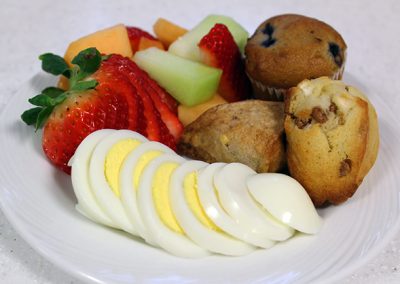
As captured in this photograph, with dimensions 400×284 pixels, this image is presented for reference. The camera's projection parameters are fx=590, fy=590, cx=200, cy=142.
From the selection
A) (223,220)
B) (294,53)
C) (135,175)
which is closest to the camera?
(223,220)

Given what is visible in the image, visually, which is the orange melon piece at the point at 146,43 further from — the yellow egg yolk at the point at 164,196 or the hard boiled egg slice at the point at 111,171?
the yellow egg yolk at the point at 164,196

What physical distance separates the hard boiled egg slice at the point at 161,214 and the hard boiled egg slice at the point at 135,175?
2 cm

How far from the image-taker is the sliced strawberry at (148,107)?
84.0 inches

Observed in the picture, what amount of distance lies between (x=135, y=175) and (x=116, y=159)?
0.09 metres

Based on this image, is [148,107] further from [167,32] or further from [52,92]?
[167,32]

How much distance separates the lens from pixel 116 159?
1.77 metres

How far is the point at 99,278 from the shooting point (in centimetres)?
151

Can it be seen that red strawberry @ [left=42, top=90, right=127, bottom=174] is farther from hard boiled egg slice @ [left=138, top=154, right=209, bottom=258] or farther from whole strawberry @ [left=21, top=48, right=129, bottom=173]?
hard boiled egg slice @ [left=138, top=154, right=209, bottom=258]

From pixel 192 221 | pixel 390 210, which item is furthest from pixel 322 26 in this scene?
pixel 192 221

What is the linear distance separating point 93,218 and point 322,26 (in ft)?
3.90

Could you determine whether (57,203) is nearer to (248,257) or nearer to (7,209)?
(7,209)

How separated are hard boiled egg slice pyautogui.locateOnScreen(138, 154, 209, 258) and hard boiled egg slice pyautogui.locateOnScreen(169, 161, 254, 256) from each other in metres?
0.02

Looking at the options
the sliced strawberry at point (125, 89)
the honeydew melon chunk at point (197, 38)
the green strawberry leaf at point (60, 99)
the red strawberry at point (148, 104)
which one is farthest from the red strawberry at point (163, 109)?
the green strawberry leaf at point (60, 99)

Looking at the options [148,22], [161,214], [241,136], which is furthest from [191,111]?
[148,22]
